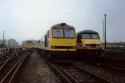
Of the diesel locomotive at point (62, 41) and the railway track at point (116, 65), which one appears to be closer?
the railway track at point (116, 65)

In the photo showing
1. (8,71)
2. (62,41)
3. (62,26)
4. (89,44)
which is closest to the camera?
(8,71)

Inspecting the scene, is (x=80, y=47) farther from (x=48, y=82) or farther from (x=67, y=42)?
(x=48, y=82)

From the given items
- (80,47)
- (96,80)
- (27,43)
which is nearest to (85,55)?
(80,47)

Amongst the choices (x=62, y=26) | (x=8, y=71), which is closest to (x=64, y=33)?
(x=62, y=26)

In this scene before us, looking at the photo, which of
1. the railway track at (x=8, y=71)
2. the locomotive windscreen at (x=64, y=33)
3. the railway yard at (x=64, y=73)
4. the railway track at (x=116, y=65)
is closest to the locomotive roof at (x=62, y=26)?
the locomotive windscreen at (x=64, y=33)

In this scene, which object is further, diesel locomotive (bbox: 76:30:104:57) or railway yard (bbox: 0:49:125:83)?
diesel locomotive (bbox: 76:30:104:57)

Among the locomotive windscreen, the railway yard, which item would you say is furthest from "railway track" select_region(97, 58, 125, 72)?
the locomotive windscreen

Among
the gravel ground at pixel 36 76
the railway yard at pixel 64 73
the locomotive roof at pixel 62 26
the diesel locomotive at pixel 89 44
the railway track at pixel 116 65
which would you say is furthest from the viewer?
the diesel locomotive at pixel 89 44

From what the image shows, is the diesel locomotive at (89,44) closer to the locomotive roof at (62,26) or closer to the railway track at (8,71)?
the locomotive roof at (62,26)

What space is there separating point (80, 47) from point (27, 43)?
43.5 m

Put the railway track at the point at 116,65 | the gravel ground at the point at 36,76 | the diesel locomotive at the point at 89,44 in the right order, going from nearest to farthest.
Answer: the gravel ground at the point at 36,76, the railway track at the point at 116,65, the diesel locomotive at the point at 89,44

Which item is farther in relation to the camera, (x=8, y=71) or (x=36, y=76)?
(x=8, y=71)

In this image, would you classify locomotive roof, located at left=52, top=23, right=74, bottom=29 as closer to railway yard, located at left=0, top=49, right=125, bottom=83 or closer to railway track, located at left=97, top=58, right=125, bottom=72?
railway yard, located at left=0, top=49, right=125, bottom=83

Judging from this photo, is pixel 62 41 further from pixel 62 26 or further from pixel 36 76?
pixel 36 76
